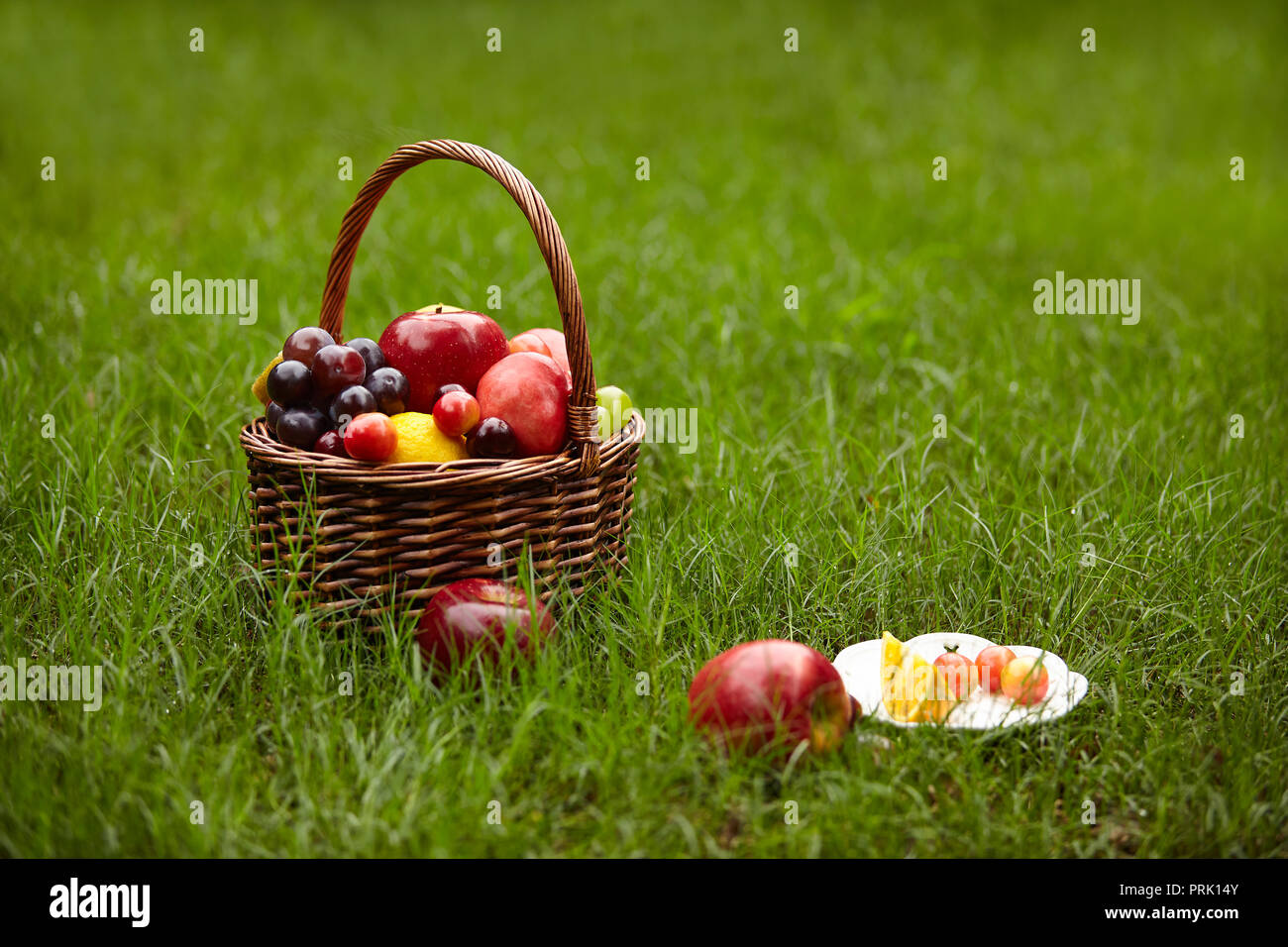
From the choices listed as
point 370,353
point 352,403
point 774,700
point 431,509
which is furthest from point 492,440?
point 774,700

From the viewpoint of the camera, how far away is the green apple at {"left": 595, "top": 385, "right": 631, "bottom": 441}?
115 inches

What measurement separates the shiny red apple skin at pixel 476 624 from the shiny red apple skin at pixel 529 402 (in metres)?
0.37

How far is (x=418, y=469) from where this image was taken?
8.26 ft

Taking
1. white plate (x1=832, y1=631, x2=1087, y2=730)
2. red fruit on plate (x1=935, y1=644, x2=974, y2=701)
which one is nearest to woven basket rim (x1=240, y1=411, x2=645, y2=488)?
white plate (x1=832, y1=631, x2=1087, y2=730)

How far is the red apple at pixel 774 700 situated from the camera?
2.25 meters

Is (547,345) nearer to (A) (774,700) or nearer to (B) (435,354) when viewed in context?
(B) (435,354)

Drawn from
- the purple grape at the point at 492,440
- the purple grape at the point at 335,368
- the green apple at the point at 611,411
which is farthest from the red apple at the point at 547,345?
the purple grape at the point at 335,368

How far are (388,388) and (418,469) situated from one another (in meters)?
0.32

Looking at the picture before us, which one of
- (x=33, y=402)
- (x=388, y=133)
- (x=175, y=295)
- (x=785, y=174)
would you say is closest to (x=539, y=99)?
(x=388, y=133)

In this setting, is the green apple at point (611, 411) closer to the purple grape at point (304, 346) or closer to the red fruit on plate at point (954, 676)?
the purple grape at point (304, 346)

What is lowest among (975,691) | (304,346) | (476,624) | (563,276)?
(975,691)

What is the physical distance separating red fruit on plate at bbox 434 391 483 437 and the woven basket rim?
0.27 feet

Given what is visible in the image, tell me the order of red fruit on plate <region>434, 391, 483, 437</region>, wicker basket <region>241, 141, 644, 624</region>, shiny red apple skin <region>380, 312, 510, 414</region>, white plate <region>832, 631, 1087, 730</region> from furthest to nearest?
1. shiny red apple skin <region>380, 312, 510, 414</region>
2. red fruit on plate <region>434, 391, 483, 437</region>
3. wicker basket <region>241, 141, 644, 624</region>
4. white plate <region>832, 631, 1087, 730</region>

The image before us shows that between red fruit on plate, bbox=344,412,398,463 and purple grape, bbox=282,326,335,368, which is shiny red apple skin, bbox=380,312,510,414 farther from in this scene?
red fruit on plate, bbox=344,412,398,463
